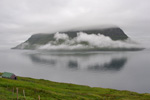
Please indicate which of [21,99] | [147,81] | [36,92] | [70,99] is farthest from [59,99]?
[147,81]

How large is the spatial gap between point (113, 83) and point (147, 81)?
136 feet

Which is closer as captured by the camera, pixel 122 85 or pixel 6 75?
pixel 6 75

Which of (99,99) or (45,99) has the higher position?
(45,99)

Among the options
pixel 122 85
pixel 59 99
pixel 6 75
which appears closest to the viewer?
pixel 59 99

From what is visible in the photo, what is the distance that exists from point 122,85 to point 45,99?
4344 inches

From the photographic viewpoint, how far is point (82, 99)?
4797cm

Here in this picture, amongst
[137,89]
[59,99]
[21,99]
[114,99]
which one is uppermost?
[21,99]

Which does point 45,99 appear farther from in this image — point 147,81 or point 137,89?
point 147,81

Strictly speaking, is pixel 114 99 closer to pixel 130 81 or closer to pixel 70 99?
pixel 70 99

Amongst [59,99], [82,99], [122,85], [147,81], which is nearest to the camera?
[59,99]

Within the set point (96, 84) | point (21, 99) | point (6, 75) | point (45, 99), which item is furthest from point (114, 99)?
point (96, 84)

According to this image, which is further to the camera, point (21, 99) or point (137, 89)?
point (137, 89)

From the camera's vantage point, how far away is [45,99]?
3881cm

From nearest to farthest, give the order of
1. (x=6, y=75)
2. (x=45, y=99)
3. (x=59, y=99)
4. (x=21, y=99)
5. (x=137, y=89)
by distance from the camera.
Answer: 1. (x=21, y=99)
2. (x=45, y=99)
3. (x=59, y=99)
4. (x=6, y=75)
5. (x=137, y=89)
